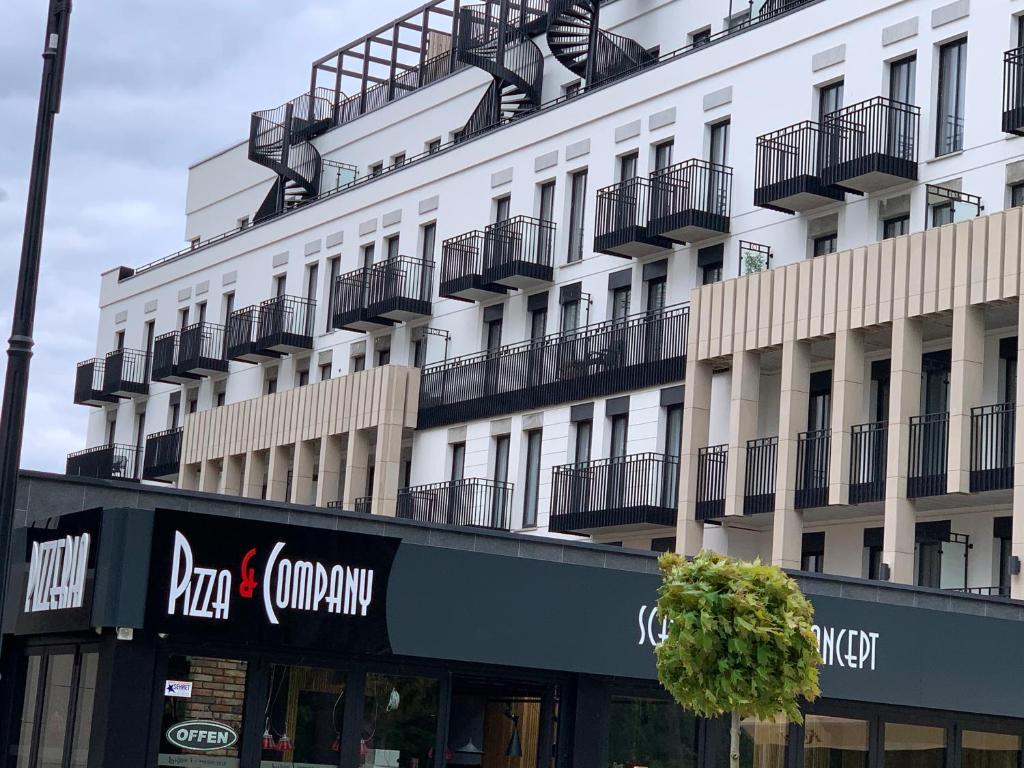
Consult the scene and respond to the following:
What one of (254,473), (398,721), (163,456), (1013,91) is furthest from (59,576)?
(163,456)

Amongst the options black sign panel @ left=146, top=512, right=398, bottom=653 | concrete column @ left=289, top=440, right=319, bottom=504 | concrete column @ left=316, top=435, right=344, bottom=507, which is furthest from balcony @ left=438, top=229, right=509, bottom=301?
black sign panel @ left=146, top=512, right=398, bottom=653

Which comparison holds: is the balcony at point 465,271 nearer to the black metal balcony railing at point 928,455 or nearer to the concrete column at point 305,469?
the concrete column at point 305,469

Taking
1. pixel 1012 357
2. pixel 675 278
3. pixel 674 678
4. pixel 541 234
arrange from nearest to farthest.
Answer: pixel 674 678, pixel 1012 357, pixel 675 278, pixel 541 234

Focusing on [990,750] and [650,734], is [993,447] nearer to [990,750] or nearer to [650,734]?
[990,750]

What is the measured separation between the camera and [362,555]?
687 inches

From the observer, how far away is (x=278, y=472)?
169 feet

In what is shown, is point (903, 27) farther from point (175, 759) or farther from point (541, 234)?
point (175, 759)

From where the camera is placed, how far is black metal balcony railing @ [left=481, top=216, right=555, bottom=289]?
44188 mm

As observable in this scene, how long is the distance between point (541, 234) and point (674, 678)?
28.9 m

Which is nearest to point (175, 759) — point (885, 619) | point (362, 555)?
point (362, 555)

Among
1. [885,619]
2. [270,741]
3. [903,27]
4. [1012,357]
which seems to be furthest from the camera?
[903,27]

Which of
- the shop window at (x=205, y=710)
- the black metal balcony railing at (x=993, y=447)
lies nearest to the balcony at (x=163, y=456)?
the black metal balcony railing at (x=993, y=447)

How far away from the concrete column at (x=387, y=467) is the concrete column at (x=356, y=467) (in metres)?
1.03

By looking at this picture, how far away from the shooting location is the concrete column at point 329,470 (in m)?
Result: 49.1
